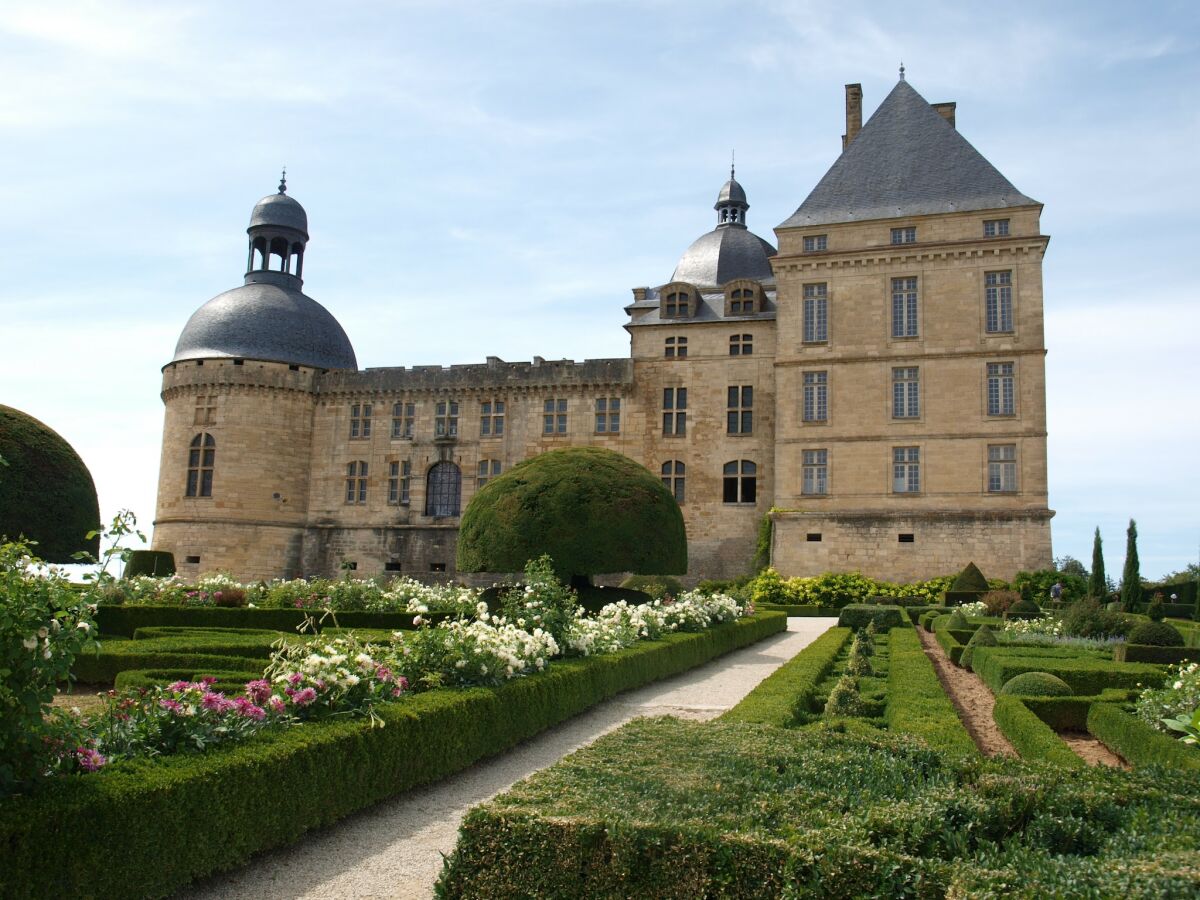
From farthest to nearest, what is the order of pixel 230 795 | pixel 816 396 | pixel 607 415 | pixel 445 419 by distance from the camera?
pixel 445 419 → pixel 607 415 → pixel 816 396 → pixel 230 795

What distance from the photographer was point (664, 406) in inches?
1314

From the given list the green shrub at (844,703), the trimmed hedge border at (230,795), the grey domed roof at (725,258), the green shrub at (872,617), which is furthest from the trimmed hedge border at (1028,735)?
the grey domed roof at (725,258)

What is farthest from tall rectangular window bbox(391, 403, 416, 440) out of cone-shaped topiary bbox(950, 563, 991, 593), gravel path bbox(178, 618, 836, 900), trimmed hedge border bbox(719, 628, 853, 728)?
gravel path bbox(178, 618, 836, 900)

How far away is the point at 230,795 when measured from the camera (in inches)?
197

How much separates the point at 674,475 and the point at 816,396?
554cm

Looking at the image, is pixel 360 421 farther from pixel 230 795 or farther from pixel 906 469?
pixel 230 795

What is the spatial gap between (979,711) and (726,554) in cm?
2124

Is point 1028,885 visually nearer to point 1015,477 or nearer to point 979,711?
point 979,711

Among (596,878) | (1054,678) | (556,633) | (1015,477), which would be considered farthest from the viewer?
(1015,477)

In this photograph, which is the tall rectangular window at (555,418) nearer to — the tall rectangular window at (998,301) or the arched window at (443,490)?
the arched window at (443,490)

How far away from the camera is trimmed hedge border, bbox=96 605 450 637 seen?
49.9 feet

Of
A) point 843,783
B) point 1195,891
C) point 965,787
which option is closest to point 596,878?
point 843,783

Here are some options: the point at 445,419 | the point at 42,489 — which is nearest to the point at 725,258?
the point at 445,419

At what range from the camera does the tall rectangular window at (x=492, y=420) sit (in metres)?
35.1
